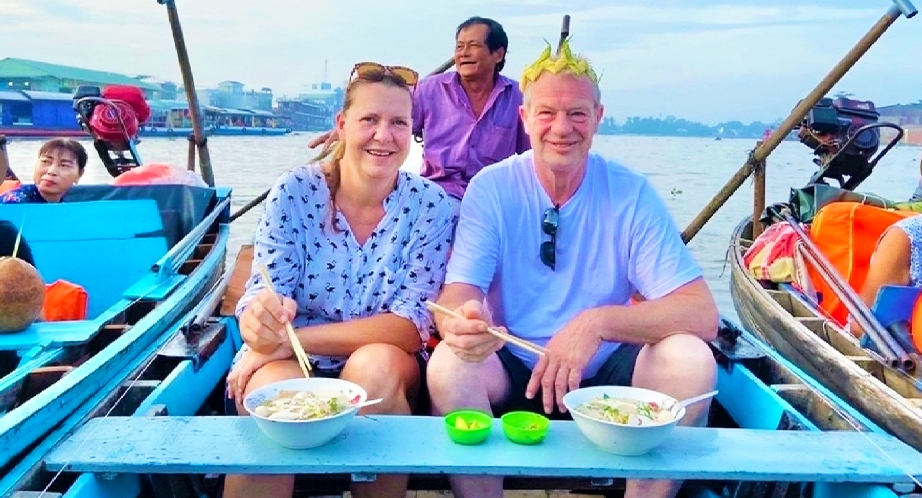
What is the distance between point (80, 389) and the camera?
2330 millimetres

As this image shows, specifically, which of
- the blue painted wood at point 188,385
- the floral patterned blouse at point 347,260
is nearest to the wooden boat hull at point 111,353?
the blue painted wood at point 188,385

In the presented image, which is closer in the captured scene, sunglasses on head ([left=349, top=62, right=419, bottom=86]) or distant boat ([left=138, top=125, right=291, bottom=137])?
sunglasses on head ([left=349, top=62, right=419, bottom=86])

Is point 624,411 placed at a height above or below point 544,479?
above

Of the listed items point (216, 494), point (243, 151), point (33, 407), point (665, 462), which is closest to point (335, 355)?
point (216, 494)

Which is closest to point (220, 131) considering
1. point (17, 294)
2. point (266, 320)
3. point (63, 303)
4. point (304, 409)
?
point (63, 303)

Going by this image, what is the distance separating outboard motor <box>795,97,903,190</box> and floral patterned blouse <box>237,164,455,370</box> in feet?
15.0

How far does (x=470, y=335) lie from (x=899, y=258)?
2.25m

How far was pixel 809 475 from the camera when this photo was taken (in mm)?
1747

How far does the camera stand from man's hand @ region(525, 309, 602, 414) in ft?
6.81

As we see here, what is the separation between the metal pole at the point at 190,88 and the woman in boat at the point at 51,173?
224 centimetres

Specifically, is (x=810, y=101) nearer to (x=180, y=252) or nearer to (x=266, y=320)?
(x=180, y=252)

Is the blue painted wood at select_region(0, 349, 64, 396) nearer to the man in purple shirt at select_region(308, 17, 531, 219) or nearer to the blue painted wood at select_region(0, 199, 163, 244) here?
the blue painted wood at select_region(0, 199, 163, 244)

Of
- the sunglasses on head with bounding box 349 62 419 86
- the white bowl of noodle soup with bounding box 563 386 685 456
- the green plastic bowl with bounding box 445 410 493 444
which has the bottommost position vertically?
the green plastic bowl with bounding box 445 410 493 444

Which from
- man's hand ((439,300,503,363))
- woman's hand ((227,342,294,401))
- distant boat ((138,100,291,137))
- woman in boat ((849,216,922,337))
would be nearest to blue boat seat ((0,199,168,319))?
Answer: woman's hand ((227,342,294,401))
